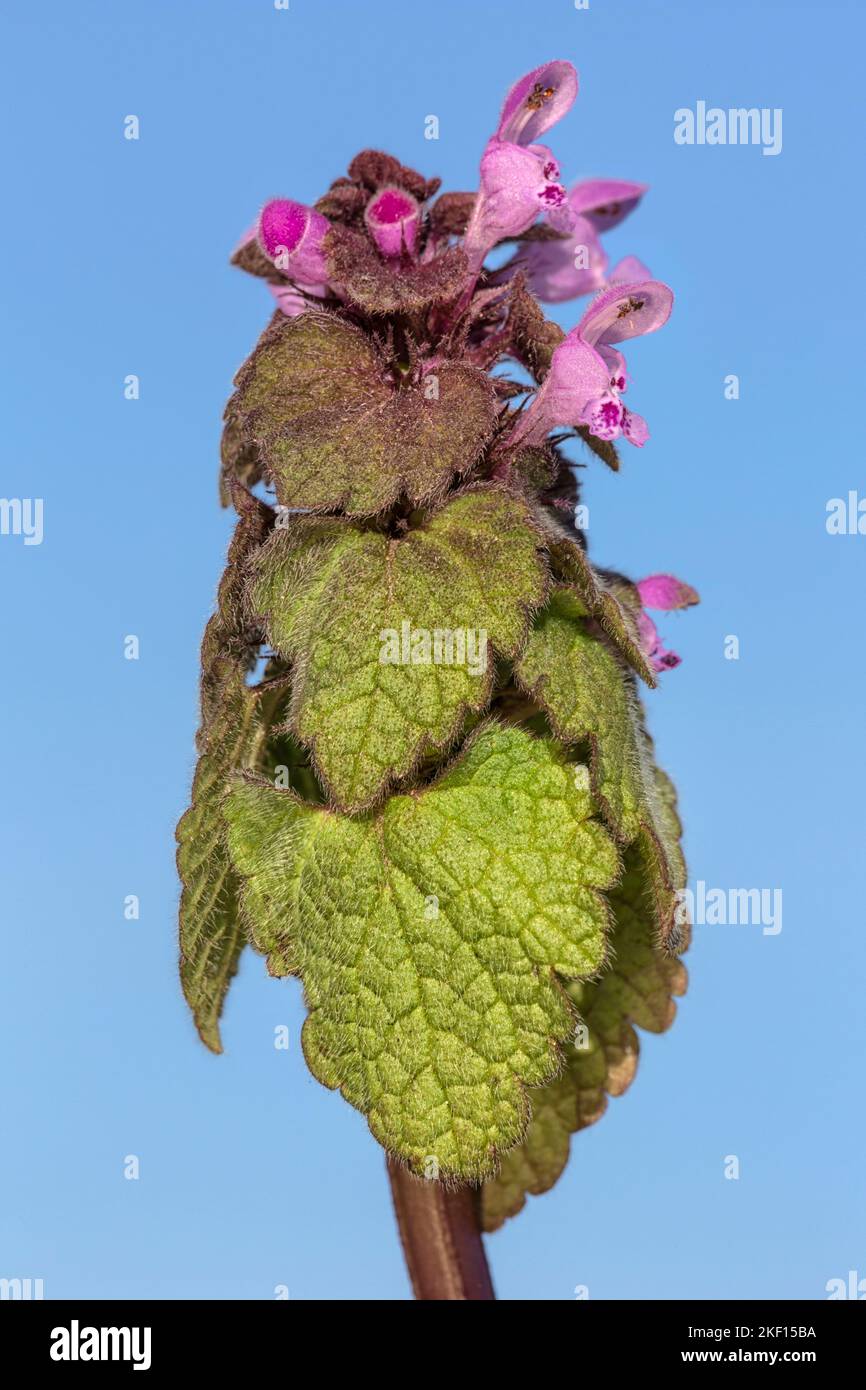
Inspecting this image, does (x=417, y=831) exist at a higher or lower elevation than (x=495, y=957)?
higher

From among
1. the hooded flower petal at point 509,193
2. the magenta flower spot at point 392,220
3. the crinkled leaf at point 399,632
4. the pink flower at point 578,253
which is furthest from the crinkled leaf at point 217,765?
the pink flower at point 578,253

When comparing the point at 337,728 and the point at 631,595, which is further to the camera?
the point at 631,595

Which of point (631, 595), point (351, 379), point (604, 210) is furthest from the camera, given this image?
point (604, 210)

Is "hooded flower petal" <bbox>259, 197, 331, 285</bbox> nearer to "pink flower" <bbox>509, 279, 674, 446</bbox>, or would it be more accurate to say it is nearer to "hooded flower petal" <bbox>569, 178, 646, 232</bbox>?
"pink flower" <bbox>509, 279, 674, 446</bbox>

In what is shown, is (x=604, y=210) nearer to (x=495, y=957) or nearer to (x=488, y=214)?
(x=488, y=214)

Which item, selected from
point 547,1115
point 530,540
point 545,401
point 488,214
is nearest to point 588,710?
point 530,540

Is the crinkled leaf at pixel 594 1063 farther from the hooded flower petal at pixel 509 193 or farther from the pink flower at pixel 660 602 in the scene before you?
the hooded flower petal at pixel 509 193

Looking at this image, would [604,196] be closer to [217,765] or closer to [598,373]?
[598,373]

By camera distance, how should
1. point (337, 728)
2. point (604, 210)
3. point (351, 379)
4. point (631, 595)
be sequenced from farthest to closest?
point (604, 210) < point (631, 595) < point (351, 379) < point (337, 728)
